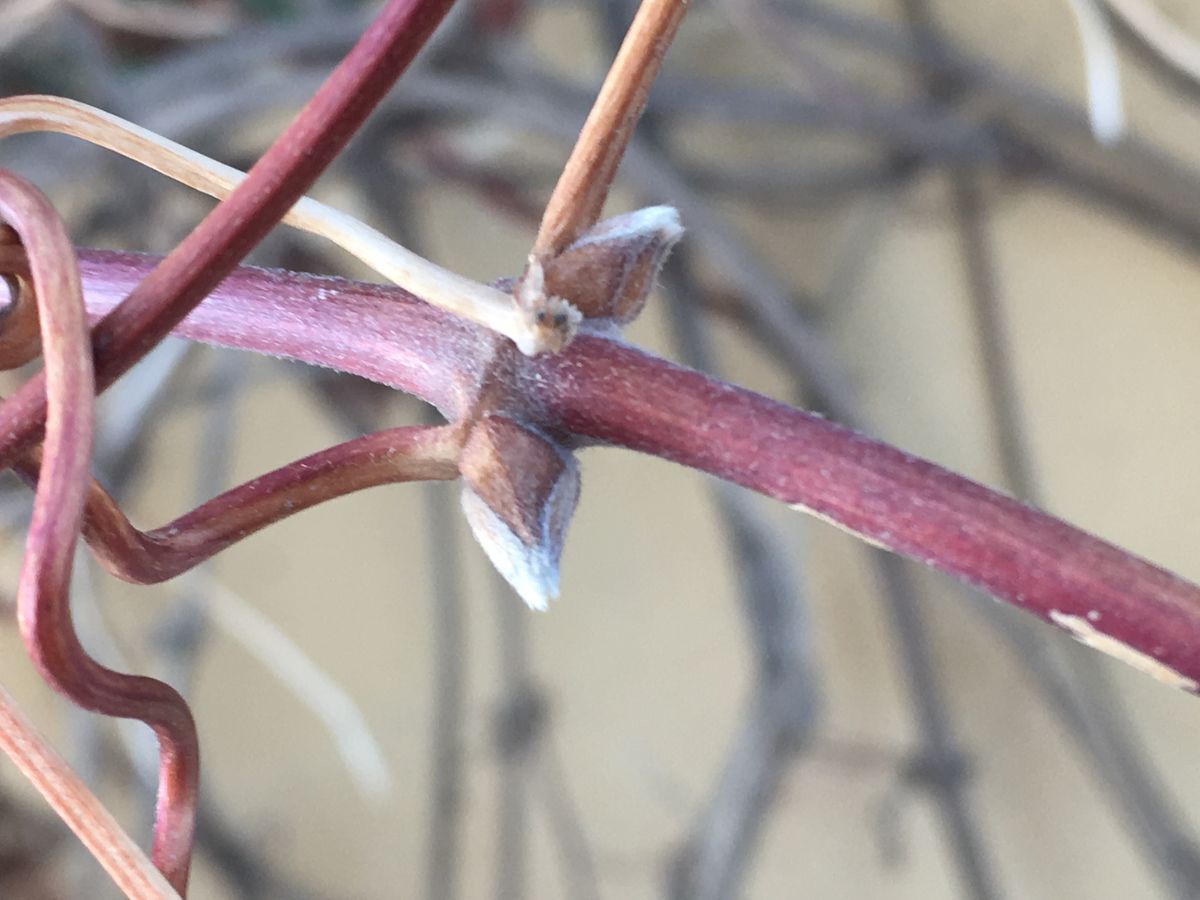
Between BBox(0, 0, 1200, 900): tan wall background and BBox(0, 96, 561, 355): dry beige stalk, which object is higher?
BBox(0, 0, 1200, 900): tan wall background

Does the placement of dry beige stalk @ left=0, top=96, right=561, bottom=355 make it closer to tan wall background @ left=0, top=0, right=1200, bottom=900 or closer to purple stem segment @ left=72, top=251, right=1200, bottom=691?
purple stem segment @ left=72, top=251, right=1200, bottom=691

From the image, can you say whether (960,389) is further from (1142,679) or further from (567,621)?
(567,621)

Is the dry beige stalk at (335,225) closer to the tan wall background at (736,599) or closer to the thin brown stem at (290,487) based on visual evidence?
the thin brown stem at (290,487)

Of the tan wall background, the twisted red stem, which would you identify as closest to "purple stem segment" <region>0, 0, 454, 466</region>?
the twisted red stem

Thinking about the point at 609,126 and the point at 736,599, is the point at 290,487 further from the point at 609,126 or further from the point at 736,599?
the point at 736,599

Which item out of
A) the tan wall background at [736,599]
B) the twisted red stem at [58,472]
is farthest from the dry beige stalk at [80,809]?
the tan wall background at [736,599]

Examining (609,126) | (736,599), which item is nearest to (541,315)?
(609,126)

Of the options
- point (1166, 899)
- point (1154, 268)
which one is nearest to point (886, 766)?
point (1166, 899)
